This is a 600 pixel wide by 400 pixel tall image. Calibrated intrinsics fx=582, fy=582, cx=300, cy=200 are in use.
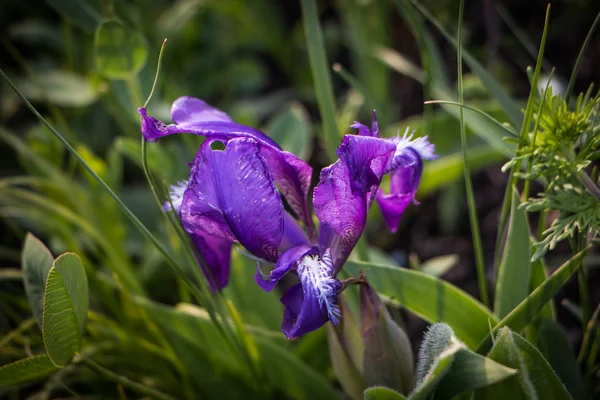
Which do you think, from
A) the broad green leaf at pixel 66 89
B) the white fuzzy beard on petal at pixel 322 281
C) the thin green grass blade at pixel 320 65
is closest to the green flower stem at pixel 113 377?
the white fuzzy beard on petal at pixel 322 281

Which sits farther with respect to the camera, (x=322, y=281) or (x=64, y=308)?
(x=64, y=308)

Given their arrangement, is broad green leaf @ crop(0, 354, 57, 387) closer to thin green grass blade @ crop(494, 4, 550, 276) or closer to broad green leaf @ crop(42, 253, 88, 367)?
broad green leaf @ crop(42, 253, 88, 367)

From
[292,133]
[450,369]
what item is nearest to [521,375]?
[450,369]

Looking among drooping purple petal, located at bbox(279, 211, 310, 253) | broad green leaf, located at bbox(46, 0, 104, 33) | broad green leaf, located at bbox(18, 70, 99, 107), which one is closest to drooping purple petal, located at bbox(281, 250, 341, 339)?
drooping purple petal, located at bbox(279, 211, 310, 253)

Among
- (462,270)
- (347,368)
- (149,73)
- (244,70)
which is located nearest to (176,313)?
(347,368)

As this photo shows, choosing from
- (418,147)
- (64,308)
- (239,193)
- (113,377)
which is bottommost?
(113,377)

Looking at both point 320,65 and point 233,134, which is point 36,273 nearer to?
point 233,134
